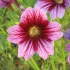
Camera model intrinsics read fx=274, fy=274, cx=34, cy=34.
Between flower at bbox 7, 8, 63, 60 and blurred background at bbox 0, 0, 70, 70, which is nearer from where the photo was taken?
flower at bbox 7, 8, 63, 60

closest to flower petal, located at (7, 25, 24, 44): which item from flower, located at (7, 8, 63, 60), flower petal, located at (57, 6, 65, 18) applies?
flower, located at (7, 8, 63, 60)

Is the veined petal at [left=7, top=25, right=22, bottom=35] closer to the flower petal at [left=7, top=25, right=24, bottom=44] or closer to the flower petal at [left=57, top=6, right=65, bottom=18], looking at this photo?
the flower petal at [left=7, top=25, right=24, bottom=44]

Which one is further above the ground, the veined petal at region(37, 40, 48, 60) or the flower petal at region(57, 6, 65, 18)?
the flower petal at region(57, 6, 65, 18)

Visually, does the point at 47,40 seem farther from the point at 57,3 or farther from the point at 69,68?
the point at 69,68

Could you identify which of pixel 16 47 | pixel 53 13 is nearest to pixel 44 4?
pixel 53 13

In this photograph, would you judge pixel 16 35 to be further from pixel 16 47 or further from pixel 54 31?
pixel 16 47

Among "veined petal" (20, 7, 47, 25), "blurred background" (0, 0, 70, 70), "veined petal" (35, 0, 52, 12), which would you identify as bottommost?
"blurred background" (0, 0, 70, 70)

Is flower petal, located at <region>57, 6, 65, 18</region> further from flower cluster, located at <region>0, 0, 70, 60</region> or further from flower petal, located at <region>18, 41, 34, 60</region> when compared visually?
flower petal, located at <region>18, 41, 34, 60</region>

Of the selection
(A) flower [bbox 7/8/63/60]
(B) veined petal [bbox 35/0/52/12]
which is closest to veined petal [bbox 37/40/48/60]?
(A) flower [bbox 7/8/63/60]
